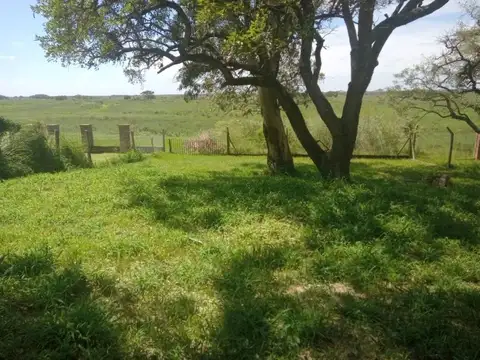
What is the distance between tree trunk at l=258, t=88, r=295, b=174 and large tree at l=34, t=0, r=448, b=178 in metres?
1.66

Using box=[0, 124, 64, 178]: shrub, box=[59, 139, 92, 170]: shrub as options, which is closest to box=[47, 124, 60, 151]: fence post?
box=[59, 139, 92, 170]: shrub

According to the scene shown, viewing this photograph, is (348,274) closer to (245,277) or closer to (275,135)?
(245,277)

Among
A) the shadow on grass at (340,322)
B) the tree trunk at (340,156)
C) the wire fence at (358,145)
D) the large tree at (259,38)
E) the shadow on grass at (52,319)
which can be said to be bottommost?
the wire fence at (358,145)

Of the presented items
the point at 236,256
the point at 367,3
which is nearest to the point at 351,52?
the point at 367,3

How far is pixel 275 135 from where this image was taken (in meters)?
12.4

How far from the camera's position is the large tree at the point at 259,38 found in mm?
8102

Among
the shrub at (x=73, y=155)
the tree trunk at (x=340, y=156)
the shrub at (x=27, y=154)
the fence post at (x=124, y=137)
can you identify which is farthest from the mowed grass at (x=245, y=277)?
the fence post at (x=124, y=137)

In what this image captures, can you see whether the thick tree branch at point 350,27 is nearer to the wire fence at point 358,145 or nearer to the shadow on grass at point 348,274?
the shadow on grass at point 348,274

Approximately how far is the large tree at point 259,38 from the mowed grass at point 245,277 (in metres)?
2.89

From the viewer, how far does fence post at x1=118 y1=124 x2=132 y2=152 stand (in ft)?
80.1

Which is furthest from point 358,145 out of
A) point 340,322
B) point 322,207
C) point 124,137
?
point 340,322

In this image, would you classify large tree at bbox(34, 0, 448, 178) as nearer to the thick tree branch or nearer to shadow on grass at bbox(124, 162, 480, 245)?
the thick tree branch

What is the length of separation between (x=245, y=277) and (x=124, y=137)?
2228cm

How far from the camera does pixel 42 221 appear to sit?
6246mm
